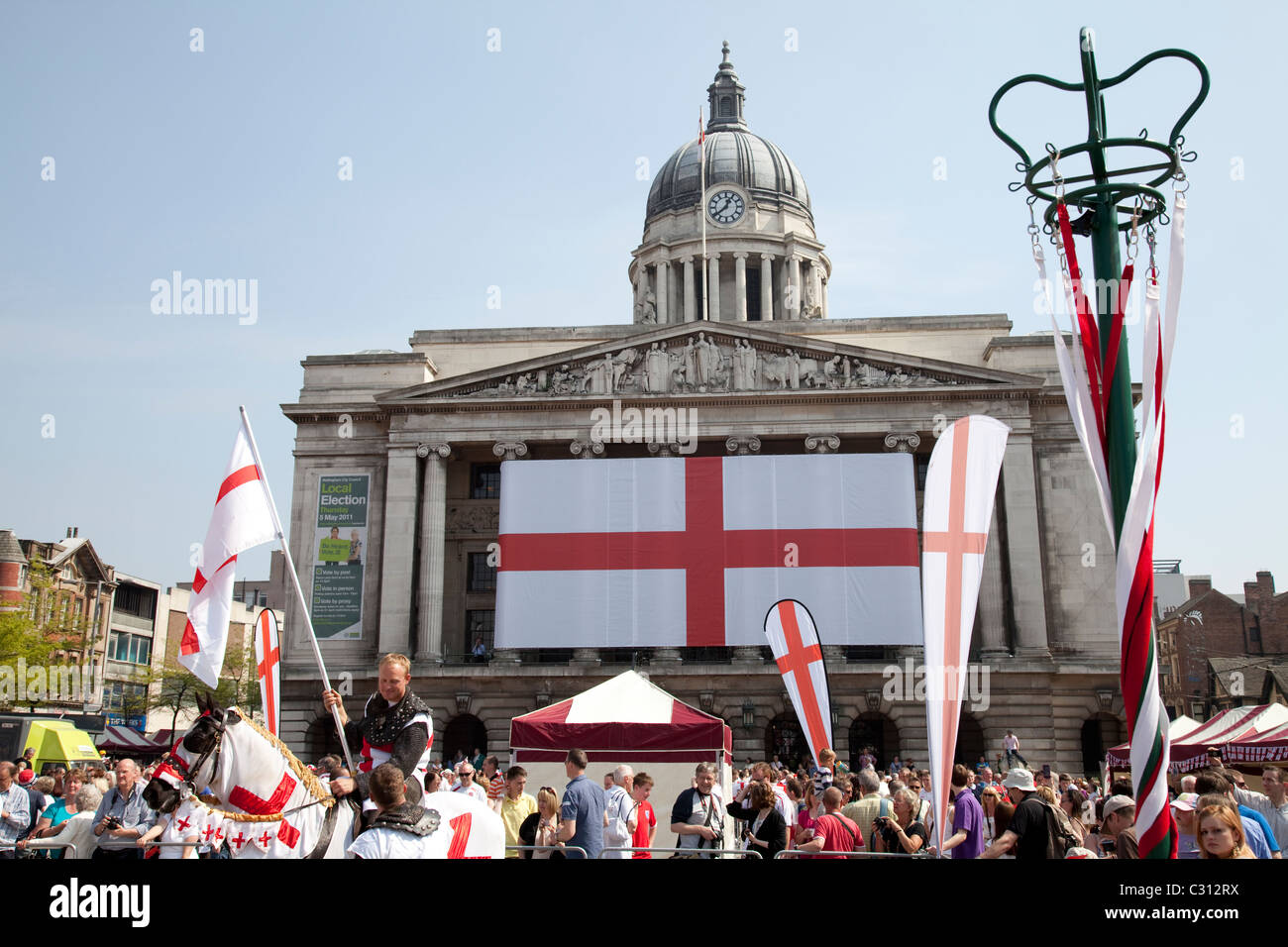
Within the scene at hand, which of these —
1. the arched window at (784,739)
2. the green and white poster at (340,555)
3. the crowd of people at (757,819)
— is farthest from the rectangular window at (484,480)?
the crowd of people at (757,819)

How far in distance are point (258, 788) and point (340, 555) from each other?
41.1 metres

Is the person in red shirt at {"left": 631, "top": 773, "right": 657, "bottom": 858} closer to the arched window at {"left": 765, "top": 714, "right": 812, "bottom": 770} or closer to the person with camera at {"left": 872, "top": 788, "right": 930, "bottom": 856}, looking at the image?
the person with camera at {"left": 872, "top": 788, "right": 930, "bottom": 856}

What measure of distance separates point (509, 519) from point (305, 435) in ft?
36.8

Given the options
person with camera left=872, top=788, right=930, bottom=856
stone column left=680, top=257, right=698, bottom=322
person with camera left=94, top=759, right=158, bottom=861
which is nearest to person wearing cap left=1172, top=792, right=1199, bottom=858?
person with camera left=872, top=788, right=930, bottom=856

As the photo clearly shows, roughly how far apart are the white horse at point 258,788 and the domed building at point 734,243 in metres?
60.3

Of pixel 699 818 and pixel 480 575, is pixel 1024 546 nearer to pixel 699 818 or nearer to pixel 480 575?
pixel 480 575

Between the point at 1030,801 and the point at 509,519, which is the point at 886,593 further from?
the point at 1030,801

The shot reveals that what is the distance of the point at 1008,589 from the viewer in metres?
45.8

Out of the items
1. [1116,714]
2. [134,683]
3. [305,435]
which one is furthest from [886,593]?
[134,683]

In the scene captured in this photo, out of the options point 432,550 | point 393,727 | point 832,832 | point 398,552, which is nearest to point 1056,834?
point 832,832

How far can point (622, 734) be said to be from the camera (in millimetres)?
18938

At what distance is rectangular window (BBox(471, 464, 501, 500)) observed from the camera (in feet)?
168

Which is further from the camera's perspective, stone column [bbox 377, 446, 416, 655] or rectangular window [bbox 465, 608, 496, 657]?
rectangular window [bbox 465, 608, 496, 657]

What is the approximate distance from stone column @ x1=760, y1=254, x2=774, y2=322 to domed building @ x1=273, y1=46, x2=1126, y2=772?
57.1 ft
